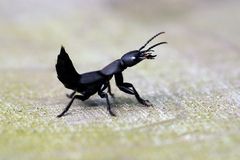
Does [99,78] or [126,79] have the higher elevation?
[99,78]

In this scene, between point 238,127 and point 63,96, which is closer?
point 238,127

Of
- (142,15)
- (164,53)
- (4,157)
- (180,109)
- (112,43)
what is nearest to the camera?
(4,157)

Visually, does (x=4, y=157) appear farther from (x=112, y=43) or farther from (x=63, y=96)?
(x=112, y=43)

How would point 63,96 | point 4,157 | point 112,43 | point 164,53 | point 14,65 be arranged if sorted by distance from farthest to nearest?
point 112,43
point 164,53
point 14,65
point 63,96
point 4,157

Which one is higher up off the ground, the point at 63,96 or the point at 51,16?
the point at 51,16

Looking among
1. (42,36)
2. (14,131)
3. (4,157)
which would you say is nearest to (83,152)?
(4,157)

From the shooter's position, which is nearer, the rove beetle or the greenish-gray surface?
the greenish-gray surface

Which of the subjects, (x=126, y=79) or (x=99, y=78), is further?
(x=126, y=79)

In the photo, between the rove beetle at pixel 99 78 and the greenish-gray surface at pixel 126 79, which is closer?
the greenish-gray surface at pixel 126 79
